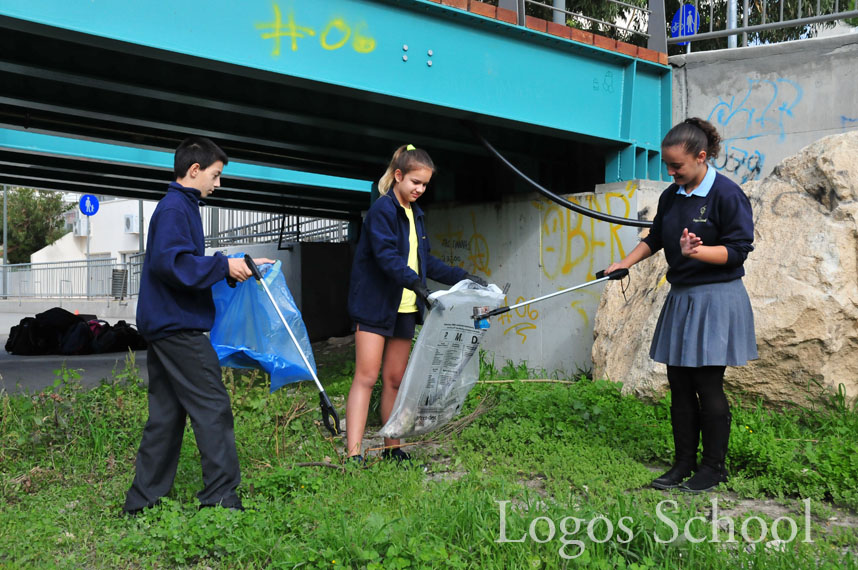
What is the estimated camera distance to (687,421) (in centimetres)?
387

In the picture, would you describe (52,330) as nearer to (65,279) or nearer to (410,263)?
(410,263)

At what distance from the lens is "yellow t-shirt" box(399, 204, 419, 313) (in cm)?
433

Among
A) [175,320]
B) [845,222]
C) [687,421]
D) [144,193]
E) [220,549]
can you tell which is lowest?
[220,549]

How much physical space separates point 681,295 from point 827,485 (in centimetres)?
119

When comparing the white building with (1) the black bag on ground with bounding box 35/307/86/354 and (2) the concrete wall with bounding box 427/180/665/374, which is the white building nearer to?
(1) the black bag on ground with bounding box 35/307/86/354

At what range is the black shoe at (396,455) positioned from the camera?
4293 millimetres

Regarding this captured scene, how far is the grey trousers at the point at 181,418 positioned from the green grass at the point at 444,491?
0.13 metres

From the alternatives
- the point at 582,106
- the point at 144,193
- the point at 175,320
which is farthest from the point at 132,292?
the point at 175,320

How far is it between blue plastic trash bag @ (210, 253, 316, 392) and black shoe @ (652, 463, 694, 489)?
190 cm

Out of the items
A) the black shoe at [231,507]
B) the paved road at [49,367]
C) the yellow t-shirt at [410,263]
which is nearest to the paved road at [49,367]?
the paved road at [49,367]

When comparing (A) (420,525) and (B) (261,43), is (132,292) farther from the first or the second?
(A) (420,525)

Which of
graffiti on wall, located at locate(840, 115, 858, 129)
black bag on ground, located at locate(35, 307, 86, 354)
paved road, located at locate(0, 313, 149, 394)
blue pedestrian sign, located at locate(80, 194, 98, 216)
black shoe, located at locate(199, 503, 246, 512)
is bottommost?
paved road, located at locate(0, 313, 149, 394)

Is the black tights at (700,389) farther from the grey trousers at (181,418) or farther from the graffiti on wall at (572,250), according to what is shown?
the graffiti on wall at (572,250)

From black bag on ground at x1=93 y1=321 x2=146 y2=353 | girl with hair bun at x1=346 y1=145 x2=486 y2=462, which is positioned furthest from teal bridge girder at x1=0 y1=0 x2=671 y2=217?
black bag on ground at x1=93 y1=321 x2=146 y2=353
